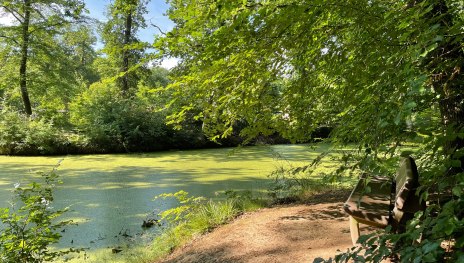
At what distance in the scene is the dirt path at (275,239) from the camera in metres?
2.62

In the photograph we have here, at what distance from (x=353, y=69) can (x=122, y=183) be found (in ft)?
17.9

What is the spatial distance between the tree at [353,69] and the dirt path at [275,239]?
0.92 m

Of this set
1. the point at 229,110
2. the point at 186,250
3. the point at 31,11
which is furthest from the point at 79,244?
the point at 31,11

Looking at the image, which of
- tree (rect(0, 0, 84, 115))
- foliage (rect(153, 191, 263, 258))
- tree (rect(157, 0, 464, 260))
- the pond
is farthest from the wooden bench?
tree (rect(0, 0, 84, 115))

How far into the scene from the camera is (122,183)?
665cm

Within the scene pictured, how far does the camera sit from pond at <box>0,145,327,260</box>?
4.11 m

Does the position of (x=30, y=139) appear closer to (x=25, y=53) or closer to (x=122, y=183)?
(x=25, y=53)

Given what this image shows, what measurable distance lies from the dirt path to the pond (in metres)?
0.70

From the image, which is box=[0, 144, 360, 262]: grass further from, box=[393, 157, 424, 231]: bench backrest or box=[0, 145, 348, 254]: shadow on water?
box=[393, 157, 424, 231]: bench backrest

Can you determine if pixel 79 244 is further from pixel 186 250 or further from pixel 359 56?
pixel 359 56

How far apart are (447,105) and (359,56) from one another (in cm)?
71

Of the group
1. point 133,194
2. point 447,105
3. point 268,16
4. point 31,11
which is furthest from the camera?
point 31,11

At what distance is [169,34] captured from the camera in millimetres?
1991

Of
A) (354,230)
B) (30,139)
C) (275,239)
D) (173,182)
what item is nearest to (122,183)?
(173,182)
